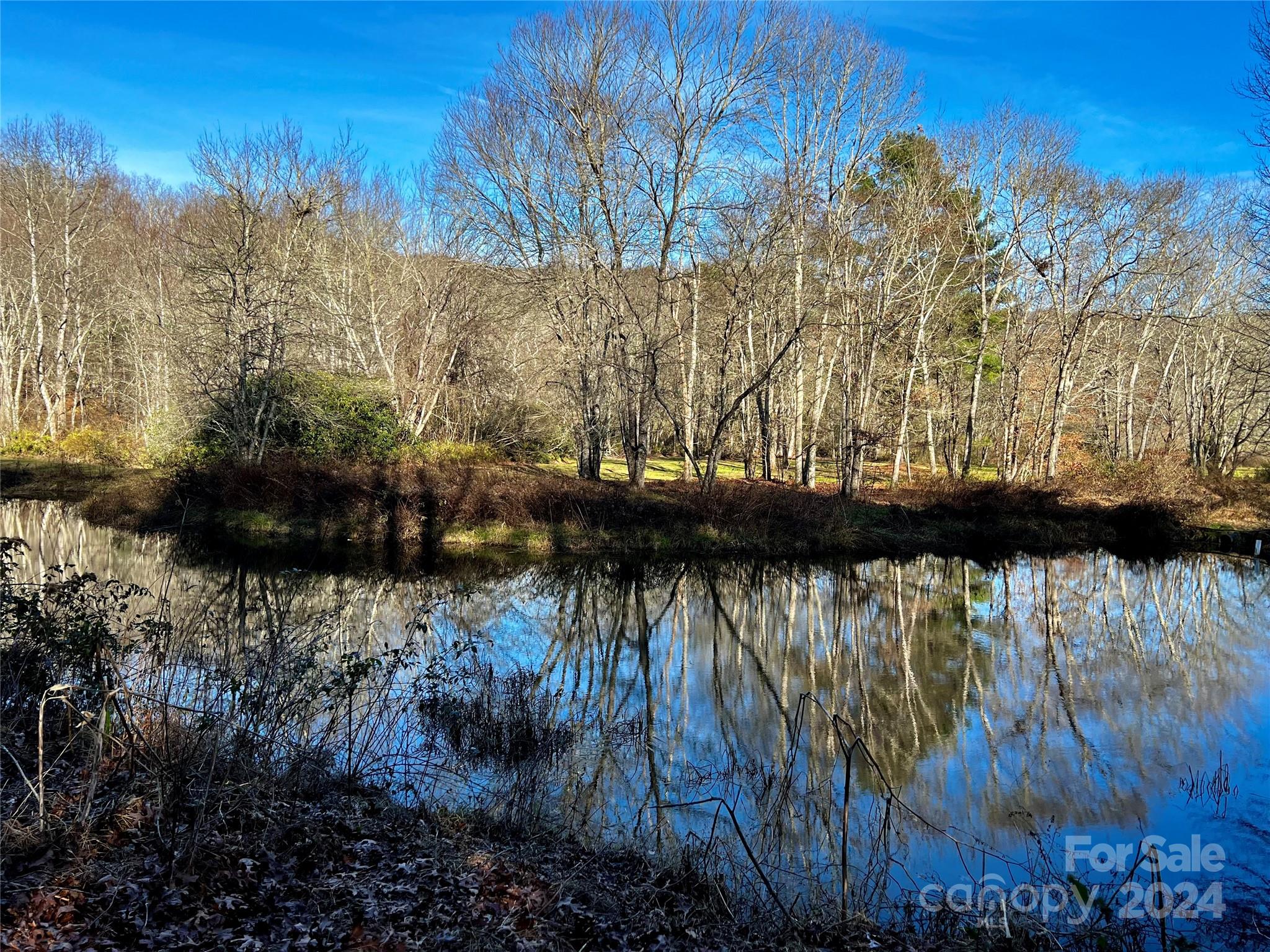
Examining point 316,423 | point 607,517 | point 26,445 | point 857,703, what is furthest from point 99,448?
point 857,703

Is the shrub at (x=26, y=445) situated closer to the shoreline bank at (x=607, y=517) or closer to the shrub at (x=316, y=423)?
the shoreline bank at (x=607, y=517)

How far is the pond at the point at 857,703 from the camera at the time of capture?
5922 mm

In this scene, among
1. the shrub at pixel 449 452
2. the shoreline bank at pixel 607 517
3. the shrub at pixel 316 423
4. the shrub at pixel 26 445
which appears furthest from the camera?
the shrub at pixel 26 445

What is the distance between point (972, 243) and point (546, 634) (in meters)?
27.7

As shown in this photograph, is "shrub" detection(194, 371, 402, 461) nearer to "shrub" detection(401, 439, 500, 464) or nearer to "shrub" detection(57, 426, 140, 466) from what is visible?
"shrub" detection(401, 439, 500, 464)

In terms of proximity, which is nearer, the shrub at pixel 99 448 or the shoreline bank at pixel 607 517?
the shoreline bank at pixel 607 517

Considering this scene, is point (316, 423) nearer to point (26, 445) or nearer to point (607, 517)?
point (607, 517)

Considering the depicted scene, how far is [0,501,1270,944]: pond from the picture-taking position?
19.4 feet

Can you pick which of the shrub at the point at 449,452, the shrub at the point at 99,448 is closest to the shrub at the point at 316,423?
the shrub at the point at 449,452

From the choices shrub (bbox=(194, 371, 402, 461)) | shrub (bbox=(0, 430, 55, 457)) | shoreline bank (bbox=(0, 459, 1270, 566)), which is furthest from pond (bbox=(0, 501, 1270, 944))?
shrub (bbox=(0, 430, 55, 457))

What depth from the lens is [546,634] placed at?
1195cm

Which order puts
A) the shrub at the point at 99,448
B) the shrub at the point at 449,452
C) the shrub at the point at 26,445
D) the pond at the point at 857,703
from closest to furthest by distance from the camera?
the pond at the point at 857,703, the shrub at the point at 449,452, the shrub at the point at 99,448, the shrub at the point at 26,445

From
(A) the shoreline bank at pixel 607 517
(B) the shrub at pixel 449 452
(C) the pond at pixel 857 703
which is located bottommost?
(C) the pond at pixel 857 703

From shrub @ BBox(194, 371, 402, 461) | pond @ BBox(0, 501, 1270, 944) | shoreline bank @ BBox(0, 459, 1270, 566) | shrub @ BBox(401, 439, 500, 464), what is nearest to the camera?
pond @ BBox(0, 501, 1270, 944)
